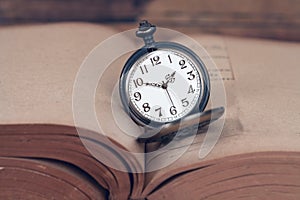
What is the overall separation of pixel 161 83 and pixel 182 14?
672 millimetres

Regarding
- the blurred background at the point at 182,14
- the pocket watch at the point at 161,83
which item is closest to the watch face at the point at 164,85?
the pocket watch at the point at 161,83

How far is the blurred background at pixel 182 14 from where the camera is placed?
2.08 m

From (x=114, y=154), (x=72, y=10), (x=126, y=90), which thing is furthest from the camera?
(x=72, y=10)

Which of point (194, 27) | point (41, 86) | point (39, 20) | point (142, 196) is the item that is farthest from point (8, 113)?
point (194, 27)

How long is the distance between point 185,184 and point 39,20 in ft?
3.40

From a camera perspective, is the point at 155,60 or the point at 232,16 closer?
the point at 155,60

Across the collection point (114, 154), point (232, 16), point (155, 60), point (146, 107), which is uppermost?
point (232, 16)

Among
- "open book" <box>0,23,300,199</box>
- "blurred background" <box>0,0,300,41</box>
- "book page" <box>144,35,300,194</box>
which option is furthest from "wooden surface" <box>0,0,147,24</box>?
"open book" <box>0,23,300,199</box>

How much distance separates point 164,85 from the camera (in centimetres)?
152

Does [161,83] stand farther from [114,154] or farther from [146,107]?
[114,154]

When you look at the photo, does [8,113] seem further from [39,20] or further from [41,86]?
[39,20]

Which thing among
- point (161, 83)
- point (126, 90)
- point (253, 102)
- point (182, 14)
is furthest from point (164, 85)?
point (182, 14)

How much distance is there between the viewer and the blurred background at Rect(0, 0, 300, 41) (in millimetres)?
2078

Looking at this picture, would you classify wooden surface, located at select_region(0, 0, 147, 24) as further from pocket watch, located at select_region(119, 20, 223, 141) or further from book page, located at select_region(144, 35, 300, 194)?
pocket watch, located at select_region(119, 20, 223, 141)
